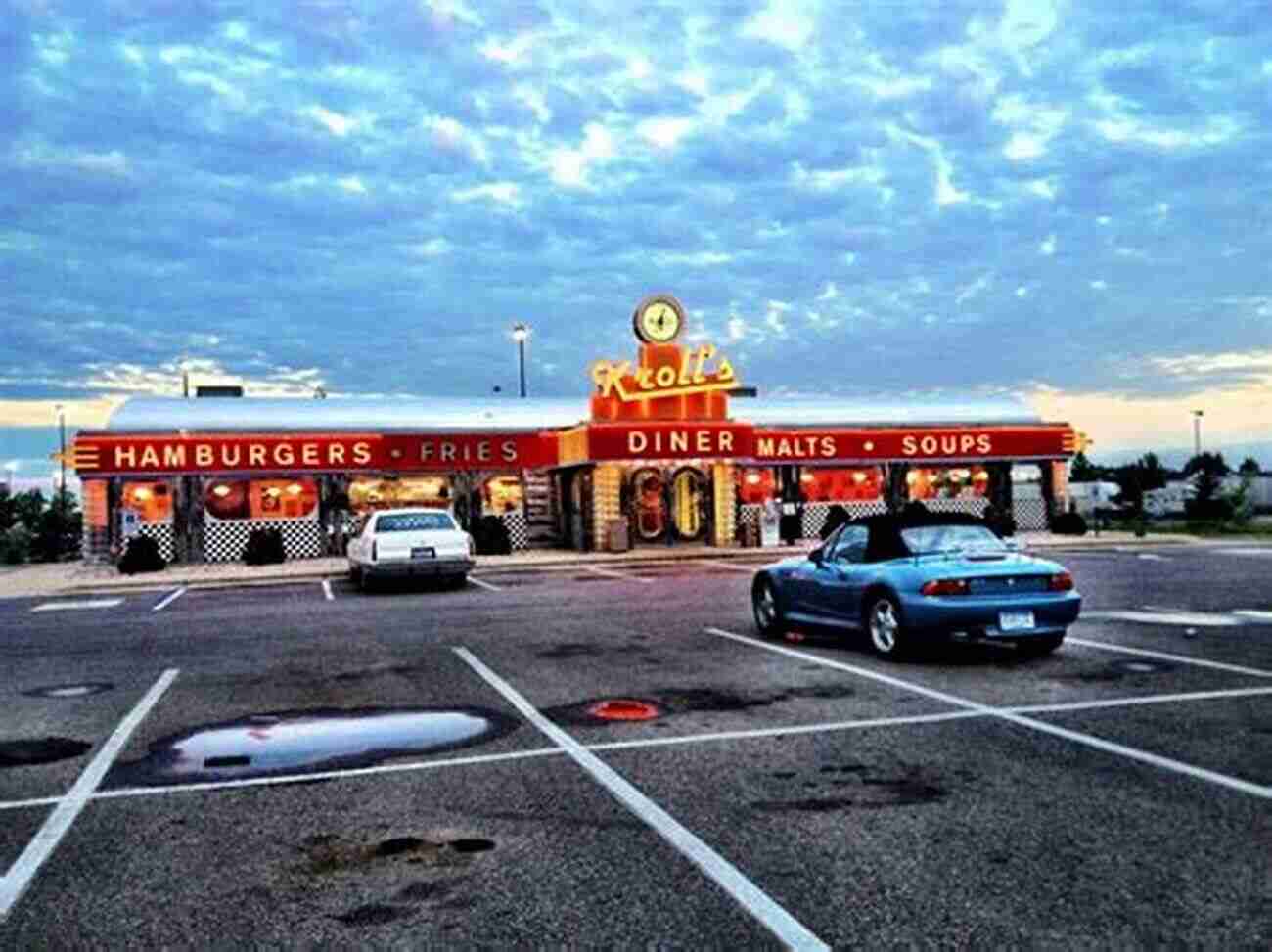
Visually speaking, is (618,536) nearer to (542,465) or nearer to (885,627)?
(542,465)

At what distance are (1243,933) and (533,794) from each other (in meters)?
3.70

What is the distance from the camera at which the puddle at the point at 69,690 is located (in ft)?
35.2

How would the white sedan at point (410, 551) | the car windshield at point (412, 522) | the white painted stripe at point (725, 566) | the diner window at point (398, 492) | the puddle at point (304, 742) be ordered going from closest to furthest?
the puddle at point (304, 742) → the white sedan at point (410, 551) → the car windshield at point (412, 522) → the white painted stripe at point (725, 566) → the diner window at point (398, 492)

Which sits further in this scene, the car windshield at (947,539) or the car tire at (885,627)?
the car windshield at (947,539)

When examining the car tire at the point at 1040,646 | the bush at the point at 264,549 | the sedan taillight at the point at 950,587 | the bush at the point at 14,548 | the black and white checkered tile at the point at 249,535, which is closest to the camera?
the sedan taillight at the point at 950,587

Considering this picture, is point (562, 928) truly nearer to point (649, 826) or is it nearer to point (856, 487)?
point (649, 826)

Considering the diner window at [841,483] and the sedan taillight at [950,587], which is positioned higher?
the diner window at [841,483]

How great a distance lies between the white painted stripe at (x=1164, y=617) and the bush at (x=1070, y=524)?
25.0 m

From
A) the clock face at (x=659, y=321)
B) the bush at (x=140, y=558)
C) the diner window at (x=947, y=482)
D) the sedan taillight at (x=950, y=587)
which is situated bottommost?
the sedan taillight at (x=950, y=587)

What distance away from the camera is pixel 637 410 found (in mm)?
35125

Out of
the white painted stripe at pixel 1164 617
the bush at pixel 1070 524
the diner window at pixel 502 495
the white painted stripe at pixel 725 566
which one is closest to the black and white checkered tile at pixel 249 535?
the diner window at pixel 502 495

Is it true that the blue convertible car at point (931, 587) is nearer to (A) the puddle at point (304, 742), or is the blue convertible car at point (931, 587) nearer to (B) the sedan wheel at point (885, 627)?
(B) the sedan wheel at point (885, 627)

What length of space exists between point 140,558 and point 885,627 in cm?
2480

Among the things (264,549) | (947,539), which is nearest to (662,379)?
(264,549)
